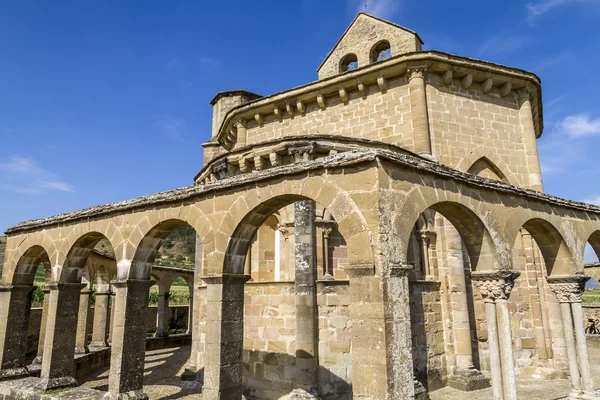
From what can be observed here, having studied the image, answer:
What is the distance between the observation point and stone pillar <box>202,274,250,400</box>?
554 centimetres

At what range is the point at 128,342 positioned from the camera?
656 centimetres

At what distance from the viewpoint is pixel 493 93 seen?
1138 cm

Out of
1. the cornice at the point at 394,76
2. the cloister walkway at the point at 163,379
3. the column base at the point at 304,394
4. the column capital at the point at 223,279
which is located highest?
the cornice at the point at 394,76

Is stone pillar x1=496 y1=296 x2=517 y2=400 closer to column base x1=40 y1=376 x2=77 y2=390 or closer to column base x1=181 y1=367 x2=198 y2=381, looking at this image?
column base x1=181 y1=367 x2=198 y2=381

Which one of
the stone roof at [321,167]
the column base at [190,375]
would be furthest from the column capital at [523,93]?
the column base at [190,375]

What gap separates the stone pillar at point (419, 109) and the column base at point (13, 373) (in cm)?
973

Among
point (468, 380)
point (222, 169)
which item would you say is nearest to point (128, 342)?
point (222, 169)

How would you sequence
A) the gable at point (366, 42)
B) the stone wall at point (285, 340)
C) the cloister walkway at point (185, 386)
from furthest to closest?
the gable at point (366, 42), the cloister walkway at point (185, 386), the stone wall at point (285, 340)

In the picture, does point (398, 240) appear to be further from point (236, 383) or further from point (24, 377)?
point (24, 377)

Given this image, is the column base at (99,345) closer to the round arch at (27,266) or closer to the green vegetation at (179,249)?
the round arch at (27,266)

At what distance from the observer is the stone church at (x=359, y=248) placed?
4.66 metres

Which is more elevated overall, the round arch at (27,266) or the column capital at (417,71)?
the column capital at (417,71)

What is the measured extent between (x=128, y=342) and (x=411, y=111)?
7.93 meters

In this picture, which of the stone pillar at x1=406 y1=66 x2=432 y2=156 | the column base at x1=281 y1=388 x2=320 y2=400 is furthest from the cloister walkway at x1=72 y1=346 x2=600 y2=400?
the stone pillar at x1=406 y1=66 x2=432 y2=156
